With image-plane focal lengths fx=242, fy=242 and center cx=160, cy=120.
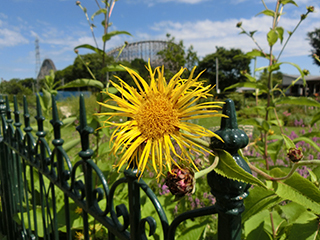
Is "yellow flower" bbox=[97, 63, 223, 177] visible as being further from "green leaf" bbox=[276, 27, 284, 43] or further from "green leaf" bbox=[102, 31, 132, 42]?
"green leaf" bbox=[276, 27, 284, 43]

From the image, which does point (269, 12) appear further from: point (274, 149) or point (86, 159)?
point (86, 159)

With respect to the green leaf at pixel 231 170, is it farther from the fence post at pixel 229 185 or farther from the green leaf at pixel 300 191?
the green leaf at pixel 300 191

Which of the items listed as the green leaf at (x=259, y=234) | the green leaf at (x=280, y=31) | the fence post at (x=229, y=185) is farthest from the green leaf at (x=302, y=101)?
the fence post at (x=229, y=185)

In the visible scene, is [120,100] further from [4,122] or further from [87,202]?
[4,122]

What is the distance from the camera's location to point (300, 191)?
0.49 meters

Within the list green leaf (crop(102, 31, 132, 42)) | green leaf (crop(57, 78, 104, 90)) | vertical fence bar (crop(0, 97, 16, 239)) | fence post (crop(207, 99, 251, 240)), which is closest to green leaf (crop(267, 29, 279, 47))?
green leaf (crop(102, 31, 132, 42))

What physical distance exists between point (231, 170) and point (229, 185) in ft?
0.16

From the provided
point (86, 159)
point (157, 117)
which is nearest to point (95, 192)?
point (86, 159)

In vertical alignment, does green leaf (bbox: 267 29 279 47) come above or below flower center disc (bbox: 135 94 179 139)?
above

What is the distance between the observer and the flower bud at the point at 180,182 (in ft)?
1.24

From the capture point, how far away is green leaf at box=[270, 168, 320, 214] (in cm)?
46

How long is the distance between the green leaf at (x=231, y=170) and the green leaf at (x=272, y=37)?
1.09 meters

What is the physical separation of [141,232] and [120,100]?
359 millimetres

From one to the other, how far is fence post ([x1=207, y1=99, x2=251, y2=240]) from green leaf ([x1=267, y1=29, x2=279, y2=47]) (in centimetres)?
106
